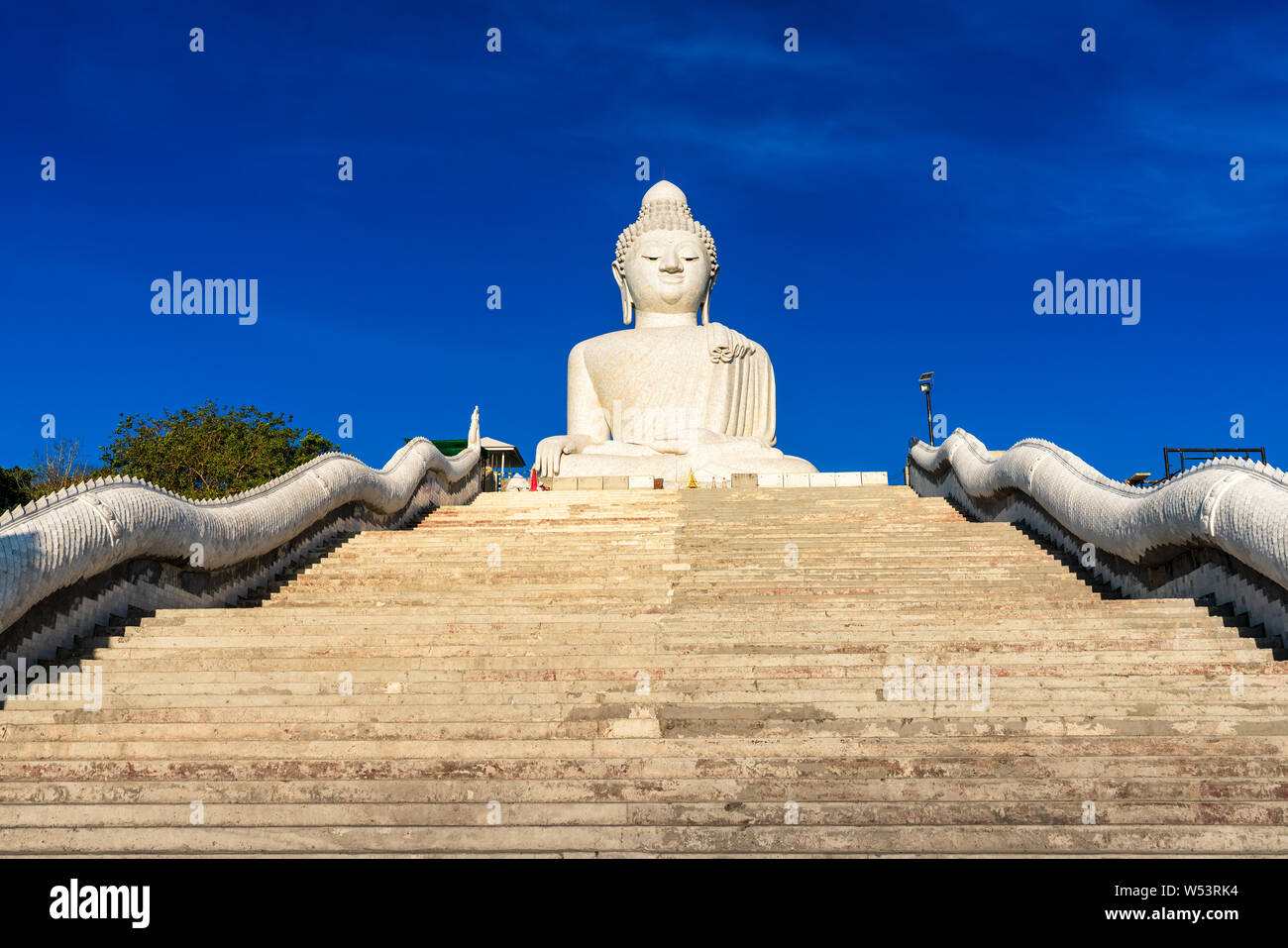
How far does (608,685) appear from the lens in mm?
5484

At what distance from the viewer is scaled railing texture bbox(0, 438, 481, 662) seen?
6.00 m

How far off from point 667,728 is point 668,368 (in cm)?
1381

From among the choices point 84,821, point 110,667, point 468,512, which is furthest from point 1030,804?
point 468,512

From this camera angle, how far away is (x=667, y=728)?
16.8 ft

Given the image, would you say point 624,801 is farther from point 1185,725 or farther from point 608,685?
point 1185,725

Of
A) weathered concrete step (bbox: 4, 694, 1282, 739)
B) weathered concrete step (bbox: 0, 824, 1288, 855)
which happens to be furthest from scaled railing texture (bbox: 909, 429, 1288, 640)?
weathered concrete step (bbox: 0, 824, 1288, 855)

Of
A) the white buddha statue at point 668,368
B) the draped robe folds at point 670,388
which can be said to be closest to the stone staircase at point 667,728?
the white buddha statue at point 668,368

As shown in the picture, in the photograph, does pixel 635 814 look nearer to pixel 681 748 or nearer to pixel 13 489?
pixel 681 748

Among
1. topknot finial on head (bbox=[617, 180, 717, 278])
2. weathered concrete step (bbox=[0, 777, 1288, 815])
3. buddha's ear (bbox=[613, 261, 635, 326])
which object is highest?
topknot finial on head (bbox=[617, 180, 717, 278])

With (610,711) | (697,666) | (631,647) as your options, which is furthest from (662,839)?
(631,647)

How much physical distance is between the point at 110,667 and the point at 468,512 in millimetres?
6323

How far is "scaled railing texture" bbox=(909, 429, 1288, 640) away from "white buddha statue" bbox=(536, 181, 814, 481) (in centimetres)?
755

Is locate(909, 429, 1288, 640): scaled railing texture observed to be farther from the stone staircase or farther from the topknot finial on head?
the topknot finial on head

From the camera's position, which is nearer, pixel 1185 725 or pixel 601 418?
pixel 1185 725
